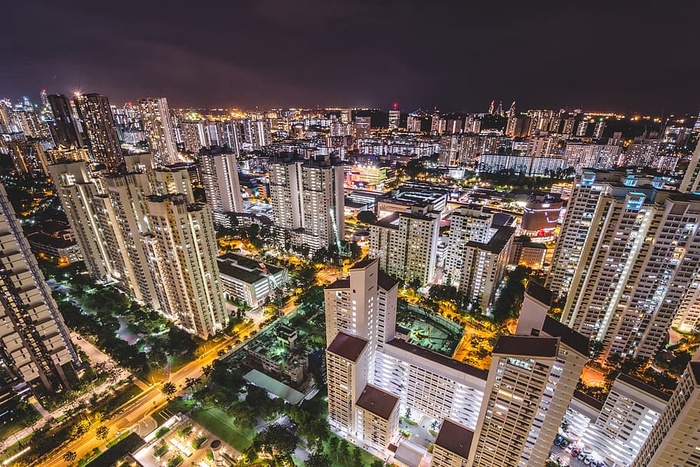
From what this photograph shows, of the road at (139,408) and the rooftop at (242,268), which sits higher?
the rooftop at (242,268)

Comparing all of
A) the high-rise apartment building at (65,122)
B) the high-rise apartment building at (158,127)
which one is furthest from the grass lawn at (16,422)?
the high-rise apartment building at (158,127)

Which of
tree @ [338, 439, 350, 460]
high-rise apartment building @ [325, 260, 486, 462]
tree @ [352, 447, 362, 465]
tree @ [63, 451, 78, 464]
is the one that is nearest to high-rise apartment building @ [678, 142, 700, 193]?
high-rise apartment building @ [325, 260, 486, 462]

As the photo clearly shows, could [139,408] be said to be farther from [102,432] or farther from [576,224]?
[576,224]

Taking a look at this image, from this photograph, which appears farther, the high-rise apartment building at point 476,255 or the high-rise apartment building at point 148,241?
the high-rise apartment building at point 476,255

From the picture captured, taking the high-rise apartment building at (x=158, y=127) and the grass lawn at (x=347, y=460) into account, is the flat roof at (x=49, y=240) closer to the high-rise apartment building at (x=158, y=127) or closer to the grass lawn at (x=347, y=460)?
the grass lawn at (x=347, y=460)

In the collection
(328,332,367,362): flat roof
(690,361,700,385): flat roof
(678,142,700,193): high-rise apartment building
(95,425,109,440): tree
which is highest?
(678,142,700,193): high-rise apartment building

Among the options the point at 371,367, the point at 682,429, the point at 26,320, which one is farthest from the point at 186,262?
the point at 682,429

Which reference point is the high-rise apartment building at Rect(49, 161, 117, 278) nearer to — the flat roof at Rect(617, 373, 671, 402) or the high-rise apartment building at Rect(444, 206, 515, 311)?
the high-rise apartment building at Rect(444, 206, 515, 311)
